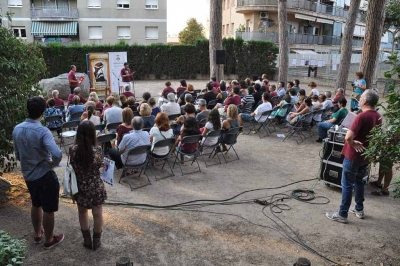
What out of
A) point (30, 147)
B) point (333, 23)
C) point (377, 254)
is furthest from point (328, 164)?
point (333, 23)

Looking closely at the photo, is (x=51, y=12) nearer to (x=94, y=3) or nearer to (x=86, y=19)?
(x=86, y=19)

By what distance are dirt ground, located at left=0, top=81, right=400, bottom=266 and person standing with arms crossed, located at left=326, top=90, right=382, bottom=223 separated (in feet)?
1.50

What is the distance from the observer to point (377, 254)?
160 inches

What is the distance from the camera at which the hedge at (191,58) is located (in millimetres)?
24203

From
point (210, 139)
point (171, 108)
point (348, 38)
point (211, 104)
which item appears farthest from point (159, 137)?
point (348, 38)

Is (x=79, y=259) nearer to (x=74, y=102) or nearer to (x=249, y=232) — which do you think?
(x=249, y=232)

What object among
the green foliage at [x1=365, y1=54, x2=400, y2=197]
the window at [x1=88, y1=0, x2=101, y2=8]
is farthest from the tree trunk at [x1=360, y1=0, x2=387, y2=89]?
the window at [x1=88, y1=0, x2=101, y2=8]

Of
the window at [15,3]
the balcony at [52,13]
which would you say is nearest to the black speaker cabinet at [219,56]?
the balcony at [52,13]

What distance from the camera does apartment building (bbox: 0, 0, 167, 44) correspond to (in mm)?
32469

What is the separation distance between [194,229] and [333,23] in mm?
38323

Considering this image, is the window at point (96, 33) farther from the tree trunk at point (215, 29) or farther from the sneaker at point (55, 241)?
the sneaker at point (55, 241)

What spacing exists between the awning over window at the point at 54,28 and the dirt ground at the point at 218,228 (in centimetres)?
3011

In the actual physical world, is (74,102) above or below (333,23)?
below

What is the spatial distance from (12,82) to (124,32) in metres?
30.9
